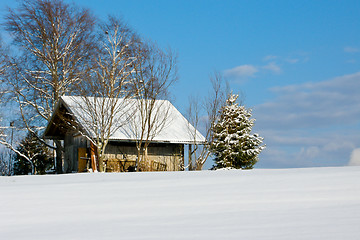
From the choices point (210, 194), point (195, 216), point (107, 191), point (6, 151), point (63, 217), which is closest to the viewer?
point (195, 216)

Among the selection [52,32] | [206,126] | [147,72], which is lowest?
[206,126]

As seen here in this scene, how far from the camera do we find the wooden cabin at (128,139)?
20609 millimetres

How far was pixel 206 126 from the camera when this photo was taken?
2341 centimetres

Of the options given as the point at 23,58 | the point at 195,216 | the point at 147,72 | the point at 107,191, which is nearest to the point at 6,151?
the point at 23,58

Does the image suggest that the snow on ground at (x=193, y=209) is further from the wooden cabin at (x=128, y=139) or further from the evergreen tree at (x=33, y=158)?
the evergreen tree at (x=33, y=158)

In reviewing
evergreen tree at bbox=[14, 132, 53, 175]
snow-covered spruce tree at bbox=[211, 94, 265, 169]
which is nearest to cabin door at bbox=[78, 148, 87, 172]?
snow-covered spruce tree at bbox=[211, 94, 265, 169]

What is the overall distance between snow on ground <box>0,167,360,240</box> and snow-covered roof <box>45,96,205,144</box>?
13.6 m

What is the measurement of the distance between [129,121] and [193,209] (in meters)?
16.7

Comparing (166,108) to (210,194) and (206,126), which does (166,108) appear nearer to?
(206,126)

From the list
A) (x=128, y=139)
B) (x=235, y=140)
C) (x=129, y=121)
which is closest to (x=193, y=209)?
(x=128, y=139)

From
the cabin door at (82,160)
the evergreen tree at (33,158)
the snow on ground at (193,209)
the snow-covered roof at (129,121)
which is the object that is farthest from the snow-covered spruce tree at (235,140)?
the snow on ground at (193,209)

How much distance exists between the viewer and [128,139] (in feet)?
67.9

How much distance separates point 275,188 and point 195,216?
1.91 metres

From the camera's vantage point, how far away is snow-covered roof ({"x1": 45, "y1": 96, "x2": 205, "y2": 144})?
67.6ft
